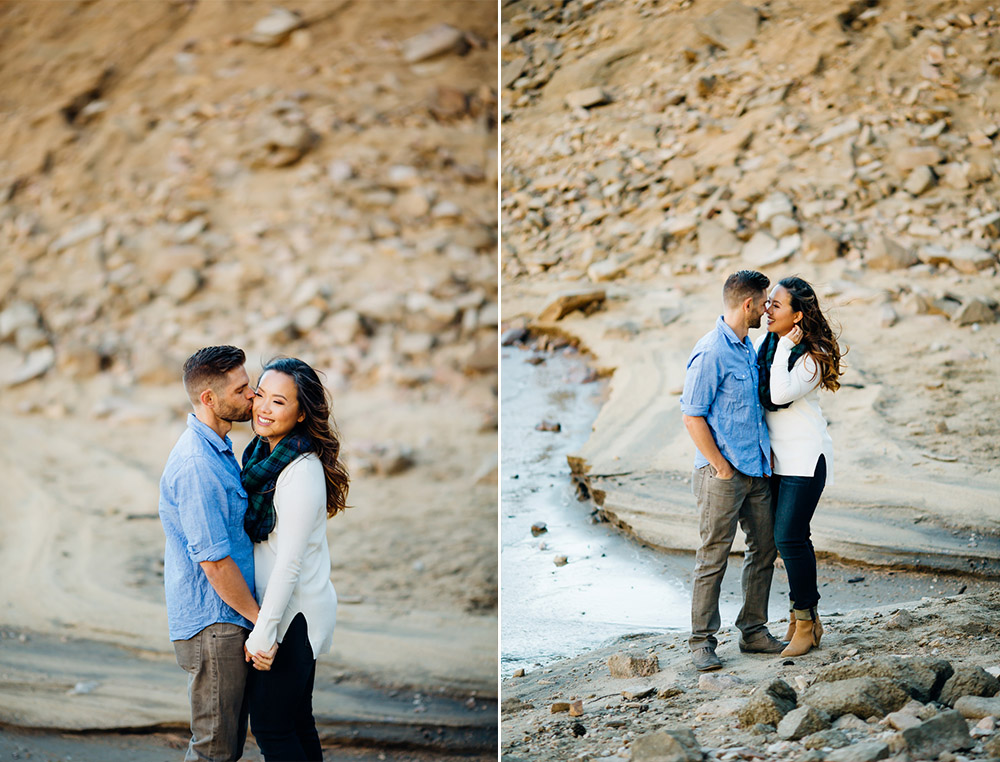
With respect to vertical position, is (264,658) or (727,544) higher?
(264,658)

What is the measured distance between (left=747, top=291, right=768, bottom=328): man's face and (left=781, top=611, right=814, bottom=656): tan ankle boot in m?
0.86

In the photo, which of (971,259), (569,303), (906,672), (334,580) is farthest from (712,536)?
(971,259)

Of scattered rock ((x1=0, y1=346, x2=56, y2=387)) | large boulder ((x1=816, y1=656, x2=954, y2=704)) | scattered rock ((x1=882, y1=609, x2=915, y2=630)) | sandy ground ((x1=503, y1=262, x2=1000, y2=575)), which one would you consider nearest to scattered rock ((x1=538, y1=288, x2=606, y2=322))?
sandy ground ((x1=503, y1=262, x2=1000, y2=575))

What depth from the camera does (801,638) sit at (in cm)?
268

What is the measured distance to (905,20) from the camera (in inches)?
200

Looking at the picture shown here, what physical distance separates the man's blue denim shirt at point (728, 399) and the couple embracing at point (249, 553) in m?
1.02

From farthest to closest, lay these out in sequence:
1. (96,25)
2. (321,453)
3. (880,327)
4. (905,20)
Result: (96,25)
(905,20)
(880,327)
(321,453)

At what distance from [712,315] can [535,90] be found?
5.11 ft

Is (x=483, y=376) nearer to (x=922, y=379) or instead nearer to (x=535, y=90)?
(x=535, y=90)

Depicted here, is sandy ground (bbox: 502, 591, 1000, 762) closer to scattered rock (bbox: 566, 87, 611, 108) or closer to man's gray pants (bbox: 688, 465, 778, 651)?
man's gray pants (bbox: 688, 465, 778, 651)

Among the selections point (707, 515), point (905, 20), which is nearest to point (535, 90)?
point (905, 20)

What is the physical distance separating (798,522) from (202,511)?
5.28 feet

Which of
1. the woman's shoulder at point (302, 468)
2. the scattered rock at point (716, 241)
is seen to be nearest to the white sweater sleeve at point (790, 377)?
the woman's shoulder at point (302, 468)

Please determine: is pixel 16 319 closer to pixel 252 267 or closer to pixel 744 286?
pixel 252 267
